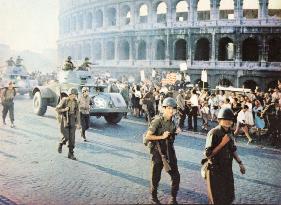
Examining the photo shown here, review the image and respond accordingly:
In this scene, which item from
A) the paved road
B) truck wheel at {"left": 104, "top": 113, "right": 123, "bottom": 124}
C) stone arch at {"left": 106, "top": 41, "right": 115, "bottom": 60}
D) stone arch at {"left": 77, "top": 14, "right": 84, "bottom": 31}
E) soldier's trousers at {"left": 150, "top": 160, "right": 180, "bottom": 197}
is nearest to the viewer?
soldier's trousers at {"left": 150, "top": 160, "right": 180, "bottom": 197}

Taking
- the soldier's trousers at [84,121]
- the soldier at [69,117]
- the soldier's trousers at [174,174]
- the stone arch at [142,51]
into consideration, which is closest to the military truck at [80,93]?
the soldier's trousers at [84,121]

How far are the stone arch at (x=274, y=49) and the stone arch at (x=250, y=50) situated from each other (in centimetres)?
138

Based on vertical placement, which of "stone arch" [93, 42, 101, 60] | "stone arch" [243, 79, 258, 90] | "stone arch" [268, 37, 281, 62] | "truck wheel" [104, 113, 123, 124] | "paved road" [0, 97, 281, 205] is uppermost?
"stone arch" [93, 42, 101, 60]

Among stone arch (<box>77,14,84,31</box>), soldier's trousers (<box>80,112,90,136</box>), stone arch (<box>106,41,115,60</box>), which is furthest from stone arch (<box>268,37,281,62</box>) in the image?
stone arch (<box>77,14,84,31</box>)

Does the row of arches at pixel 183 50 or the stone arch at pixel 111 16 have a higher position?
the stone arch at pixel 111 16

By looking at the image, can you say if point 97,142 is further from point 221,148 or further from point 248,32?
point 248,32

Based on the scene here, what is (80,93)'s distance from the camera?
13.6 meters

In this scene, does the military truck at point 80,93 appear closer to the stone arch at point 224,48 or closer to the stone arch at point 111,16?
the stone arch at point 224,48

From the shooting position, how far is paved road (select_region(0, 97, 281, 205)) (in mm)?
5883

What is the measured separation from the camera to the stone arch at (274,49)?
2714 cm

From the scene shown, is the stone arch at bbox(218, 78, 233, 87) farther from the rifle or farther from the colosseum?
the rifle

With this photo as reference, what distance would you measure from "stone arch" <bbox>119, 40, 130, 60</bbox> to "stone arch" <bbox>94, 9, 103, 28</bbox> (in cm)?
453

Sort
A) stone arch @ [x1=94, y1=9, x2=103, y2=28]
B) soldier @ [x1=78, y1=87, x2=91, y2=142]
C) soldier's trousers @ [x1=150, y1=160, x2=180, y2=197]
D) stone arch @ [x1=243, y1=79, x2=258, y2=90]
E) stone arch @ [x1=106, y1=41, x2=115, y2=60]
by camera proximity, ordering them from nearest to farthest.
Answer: soldier's trousers @ [x1=150, y1=160, x2=180, y2=197] < soldier @ [x1=78, y1=87, x2=91, y2=142] < stone arch @ [x1=243, y1=79, x2=258, y2=90] < stone arch @ [x1=106, y1=41, x2=115, y2=60] < stone arch @ [x1=94, y1=9, x2=103, y2=28]

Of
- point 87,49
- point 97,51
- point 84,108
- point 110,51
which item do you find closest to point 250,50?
point 110,51
